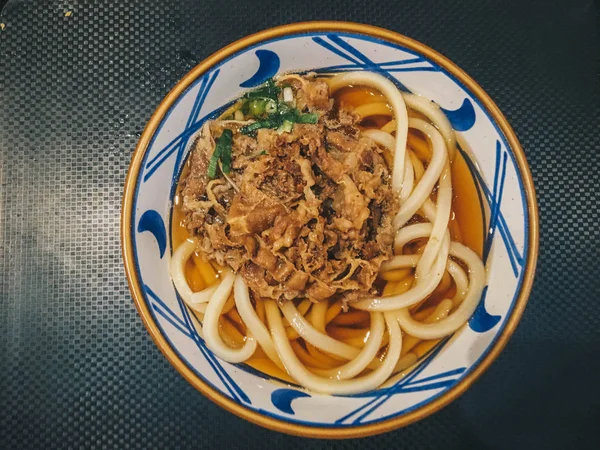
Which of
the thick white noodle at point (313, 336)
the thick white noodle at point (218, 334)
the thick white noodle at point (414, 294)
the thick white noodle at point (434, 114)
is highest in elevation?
the thick white noodle at point (434, 114)

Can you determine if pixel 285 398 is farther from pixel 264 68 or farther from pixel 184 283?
pixel 264 68

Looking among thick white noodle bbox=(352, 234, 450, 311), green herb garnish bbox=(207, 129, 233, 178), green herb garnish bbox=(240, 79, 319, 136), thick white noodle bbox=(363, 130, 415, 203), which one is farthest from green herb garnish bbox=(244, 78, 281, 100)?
thick white noodle bbox=(352, 234, 450, 311)

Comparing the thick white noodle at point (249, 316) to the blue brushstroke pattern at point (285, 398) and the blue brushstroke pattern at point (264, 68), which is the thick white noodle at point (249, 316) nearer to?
the blue brushstroke pattern at point (285, 398)

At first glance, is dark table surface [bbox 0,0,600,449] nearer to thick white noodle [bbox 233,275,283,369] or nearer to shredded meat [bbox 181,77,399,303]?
thick white noodle [bbox 233,275,283,369]

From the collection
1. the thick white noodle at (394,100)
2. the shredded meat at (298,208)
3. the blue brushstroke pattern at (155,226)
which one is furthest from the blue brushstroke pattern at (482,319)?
the blue brushstroke pattern at (155,226)

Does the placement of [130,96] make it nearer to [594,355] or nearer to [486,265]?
[486,265]

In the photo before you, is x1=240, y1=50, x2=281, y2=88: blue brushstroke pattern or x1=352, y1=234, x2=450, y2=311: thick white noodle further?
x1=352, y1=234, x2=450, y2=311: thick white noodle

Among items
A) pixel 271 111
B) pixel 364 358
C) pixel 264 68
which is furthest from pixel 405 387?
pixel 264 68
